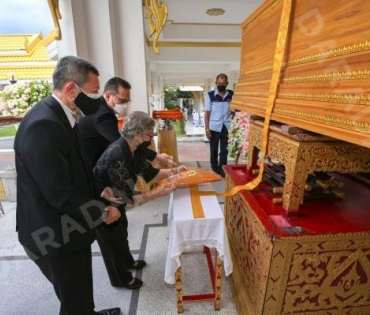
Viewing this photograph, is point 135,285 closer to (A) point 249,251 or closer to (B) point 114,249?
(B) point 114,249

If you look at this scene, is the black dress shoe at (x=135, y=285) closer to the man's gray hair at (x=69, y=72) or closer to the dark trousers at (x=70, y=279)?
the dark trousers at (x=70, y=279)

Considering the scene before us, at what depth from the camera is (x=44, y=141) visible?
0.90 meters

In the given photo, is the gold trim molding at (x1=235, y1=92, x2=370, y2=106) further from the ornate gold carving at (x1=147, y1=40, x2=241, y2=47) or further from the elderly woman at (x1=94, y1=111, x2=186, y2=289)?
the ornate gold carving at (x1=147, y1=40, x2=241, y2=47)

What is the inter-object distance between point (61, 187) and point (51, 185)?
0.12 feet

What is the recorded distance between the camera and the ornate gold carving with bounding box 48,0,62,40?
205 cm

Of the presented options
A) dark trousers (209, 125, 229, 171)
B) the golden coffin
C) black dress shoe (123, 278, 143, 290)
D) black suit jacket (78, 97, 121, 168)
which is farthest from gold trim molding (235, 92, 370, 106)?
dark trousers (209, 125, 229, 171)

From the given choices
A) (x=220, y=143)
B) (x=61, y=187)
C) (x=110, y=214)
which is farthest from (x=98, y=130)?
(x=220, y=143)

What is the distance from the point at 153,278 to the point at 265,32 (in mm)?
1847

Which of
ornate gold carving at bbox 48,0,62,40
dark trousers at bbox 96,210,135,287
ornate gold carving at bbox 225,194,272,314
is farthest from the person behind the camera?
ornate gold carving at bbox 48,0,62,40

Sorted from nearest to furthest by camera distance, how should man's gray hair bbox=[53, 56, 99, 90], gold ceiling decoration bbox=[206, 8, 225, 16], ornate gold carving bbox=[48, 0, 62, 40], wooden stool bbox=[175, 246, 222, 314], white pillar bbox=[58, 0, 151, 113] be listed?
man's gray hair bbox=[53, 56, 99, 90], wooden stool bbox=[175, 246, 222, 314], ornate gold carving bbox=[48, 0, 62, 40], white pillar bbox=[58, 0, 151, 113], gold ceiling decoration bbox=[206, 8, 225, 16]

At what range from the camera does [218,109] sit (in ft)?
12.1

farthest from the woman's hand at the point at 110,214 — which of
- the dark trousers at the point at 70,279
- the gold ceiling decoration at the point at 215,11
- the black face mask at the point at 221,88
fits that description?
the gold ceiling decoration at the point at 215,11

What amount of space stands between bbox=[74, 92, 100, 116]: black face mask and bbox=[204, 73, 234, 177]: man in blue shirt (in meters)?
2.77

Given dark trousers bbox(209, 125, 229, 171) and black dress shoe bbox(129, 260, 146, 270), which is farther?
dark trousers bbox(209, 125, 229, 171)
